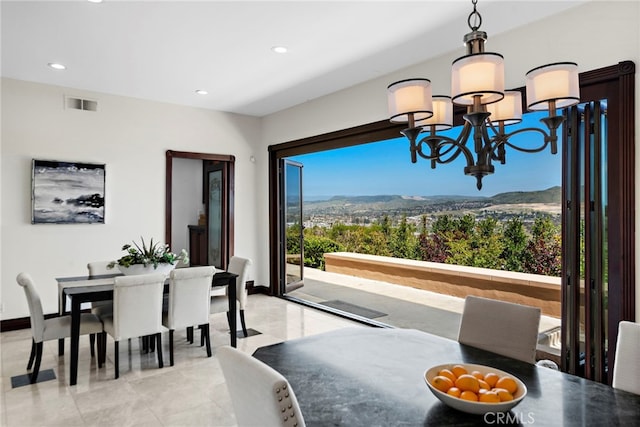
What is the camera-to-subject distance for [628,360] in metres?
1.67

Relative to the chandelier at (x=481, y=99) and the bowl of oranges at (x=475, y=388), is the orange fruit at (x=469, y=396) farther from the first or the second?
the chandelier at (x=481, y=99)

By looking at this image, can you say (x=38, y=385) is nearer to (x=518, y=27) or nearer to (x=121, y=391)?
(x=121, y=391)

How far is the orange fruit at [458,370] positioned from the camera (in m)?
1.50

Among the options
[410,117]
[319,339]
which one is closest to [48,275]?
[319,339]

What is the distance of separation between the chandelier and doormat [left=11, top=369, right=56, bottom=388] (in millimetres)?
3268

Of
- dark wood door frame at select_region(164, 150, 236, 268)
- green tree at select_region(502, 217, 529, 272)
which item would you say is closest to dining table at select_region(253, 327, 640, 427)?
dark wood door frame at select_region(164, 150, 236, 268)

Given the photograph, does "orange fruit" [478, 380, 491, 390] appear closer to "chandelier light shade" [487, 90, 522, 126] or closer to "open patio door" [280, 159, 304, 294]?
"chandelier light shade" [487, 90, 522, 126]

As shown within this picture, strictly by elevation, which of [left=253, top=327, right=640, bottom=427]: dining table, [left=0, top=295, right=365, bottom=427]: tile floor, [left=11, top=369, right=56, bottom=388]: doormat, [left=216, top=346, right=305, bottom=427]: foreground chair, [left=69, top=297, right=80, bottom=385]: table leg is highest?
[left=216, top=346, right=305, bottom=427]: foreground chair

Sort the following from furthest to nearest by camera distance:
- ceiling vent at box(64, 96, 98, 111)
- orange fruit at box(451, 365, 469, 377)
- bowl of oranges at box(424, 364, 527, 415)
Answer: ceiling vent at box(64, 96, 98, 111) → orange fruit at box(451, 365, 469, 377) → bowl of oranges at box(424, 364, 527, 415)

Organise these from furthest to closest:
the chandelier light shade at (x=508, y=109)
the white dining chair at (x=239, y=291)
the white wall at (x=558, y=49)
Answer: the white dining chair at (x=239, y=291) → the white wall at (x=558, y=49) → the chandelier light shade at (x=508, y=109)

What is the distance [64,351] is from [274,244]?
124 inches

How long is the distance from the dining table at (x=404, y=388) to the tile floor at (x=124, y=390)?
1.20 meters

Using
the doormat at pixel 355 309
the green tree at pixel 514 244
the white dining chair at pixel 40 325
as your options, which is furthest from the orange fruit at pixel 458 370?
the green tree at pixel 514 244

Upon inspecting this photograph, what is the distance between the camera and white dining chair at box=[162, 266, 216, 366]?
3.54 m
